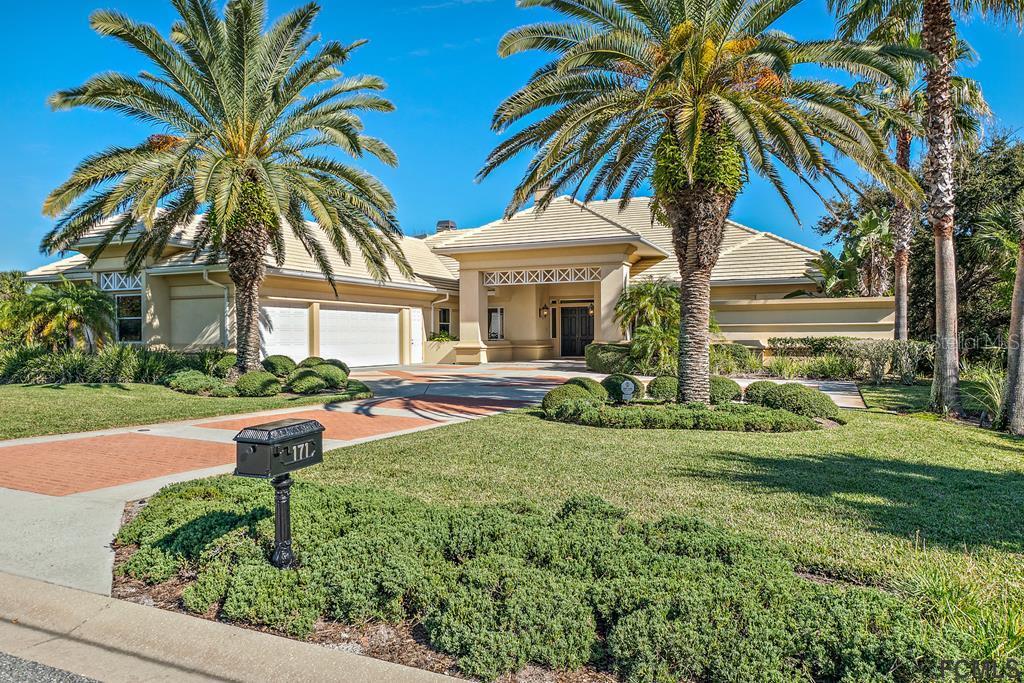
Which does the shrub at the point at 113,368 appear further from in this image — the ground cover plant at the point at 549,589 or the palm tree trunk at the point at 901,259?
the palm tree trunk at the point at 901,259

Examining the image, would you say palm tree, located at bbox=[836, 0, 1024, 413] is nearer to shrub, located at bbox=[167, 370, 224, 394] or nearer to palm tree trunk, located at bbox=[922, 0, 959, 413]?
palm tree trunk, located at bbox=[922, 0, 959, 413]

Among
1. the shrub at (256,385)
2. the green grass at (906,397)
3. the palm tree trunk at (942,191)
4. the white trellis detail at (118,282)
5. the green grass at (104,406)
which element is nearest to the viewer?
the green grass at (104,406)

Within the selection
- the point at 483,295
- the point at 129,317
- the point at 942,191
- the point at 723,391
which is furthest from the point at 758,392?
the point at 129,317

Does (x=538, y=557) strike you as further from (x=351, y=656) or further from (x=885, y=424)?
(x=885, y=424)

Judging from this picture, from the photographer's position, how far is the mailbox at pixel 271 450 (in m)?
3.97

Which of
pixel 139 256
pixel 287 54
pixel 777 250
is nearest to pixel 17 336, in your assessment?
pixel 139 256

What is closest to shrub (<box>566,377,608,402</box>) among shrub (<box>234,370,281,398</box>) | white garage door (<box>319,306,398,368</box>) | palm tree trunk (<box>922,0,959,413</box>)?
palm tree trunk (<box>922,0,959,413</box>)

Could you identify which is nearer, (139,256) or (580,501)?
(580,501)

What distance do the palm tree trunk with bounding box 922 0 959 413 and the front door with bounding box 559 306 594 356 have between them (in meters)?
18.9

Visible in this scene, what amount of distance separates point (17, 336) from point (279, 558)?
62.9 feet

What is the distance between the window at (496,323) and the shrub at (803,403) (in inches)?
745

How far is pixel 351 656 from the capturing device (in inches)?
132

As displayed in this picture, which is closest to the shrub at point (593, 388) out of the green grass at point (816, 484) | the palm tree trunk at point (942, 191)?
the green grass at point (816, 484)

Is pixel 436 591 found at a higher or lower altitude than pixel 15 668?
higher
